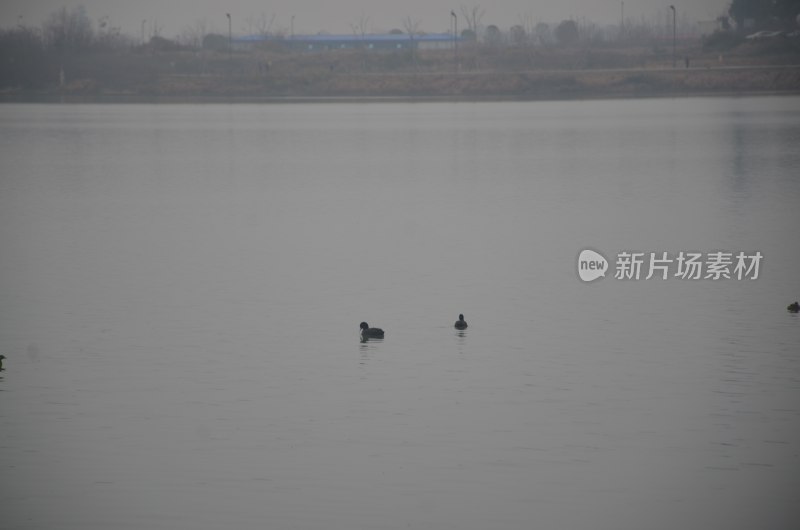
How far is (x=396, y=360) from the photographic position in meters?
19.2

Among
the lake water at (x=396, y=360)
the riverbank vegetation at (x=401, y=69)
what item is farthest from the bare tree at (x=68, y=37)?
the lake water at (x=396, y=360)

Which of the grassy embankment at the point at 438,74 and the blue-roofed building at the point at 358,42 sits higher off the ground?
the blue-roofed building at the point at 358,42

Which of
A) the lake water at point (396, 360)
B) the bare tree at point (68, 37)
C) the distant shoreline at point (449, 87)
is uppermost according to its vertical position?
the bare tree at point (68, 37)

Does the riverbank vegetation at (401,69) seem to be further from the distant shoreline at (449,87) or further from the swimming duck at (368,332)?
the swimming duck at (368,332)

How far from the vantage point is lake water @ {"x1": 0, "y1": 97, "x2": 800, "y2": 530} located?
13.5m

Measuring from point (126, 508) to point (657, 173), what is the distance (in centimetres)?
3913

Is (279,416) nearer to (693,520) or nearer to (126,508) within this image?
(126,508)

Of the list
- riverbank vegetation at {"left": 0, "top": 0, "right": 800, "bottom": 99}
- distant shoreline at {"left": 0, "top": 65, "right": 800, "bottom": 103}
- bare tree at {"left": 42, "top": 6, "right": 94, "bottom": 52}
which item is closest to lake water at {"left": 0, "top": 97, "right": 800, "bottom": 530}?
distant shoreline at {"left": 0, "top": 65, "right": 800, "bottom": 103}

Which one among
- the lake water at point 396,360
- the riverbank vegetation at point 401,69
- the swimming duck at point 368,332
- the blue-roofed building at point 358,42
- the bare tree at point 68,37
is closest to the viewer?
the lake water at point 396,360

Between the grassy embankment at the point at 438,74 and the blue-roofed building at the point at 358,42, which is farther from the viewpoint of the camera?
the blue-roofed building at the point at 358,42

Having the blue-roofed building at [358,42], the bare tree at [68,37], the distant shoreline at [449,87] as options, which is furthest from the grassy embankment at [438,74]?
the blue-roofed building at [358,42]

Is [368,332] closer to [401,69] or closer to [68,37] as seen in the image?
[401,69]

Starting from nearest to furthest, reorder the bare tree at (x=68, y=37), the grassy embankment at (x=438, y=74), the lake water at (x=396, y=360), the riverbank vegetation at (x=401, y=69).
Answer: the lake water at (x=396, y=360)
the grassy embankment at (x=438, y=74)
the riverbank vegetation at (x=401, y=69)
the bare tree at (x=68, y=37)

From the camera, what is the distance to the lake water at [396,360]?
531 inches
